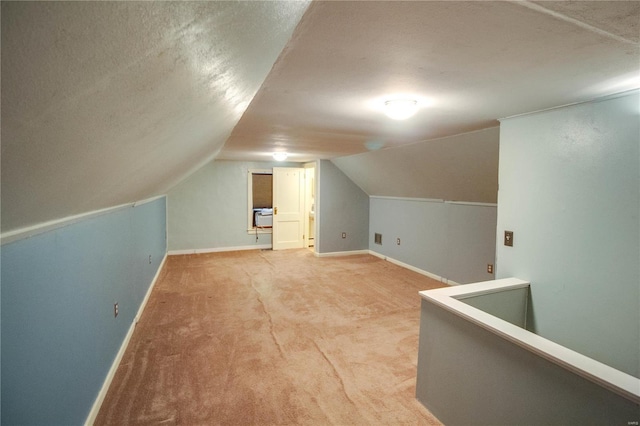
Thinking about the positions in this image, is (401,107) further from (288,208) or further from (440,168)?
(288,208)

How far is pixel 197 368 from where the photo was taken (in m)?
2.56

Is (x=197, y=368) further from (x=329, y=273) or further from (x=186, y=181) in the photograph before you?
(x=186, y=181)

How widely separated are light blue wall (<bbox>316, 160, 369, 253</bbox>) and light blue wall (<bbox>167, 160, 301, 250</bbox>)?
1434 millimetres

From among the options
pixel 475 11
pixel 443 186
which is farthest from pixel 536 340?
pixel 443 186

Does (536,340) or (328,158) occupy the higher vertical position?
(328,158)

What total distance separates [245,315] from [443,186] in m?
3.14

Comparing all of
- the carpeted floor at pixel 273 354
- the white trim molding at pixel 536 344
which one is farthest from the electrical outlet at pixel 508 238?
the carpeted floor at pixel 273 354

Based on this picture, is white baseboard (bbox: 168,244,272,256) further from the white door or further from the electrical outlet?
the electrical outlet

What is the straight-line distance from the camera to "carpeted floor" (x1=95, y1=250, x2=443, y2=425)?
2076 millimetres

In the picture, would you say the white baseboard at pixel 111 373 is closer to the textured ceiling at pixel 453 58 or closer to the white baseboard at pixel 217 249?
the textured ceiling at pixel 453 58

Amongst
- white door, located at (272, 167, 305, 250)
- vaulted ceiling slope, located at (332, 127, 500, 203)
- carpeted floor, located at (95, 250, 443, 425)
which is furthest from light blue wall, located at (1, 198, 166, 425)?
white door, located at (272, 167, 305, 250)

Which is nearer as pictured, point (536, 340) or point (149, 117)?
point (149, 117)

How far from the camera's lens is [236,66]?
1.25 m

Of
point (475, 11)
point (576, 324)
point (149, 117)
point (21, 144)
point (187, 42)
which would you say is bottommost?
point (576, 324)
